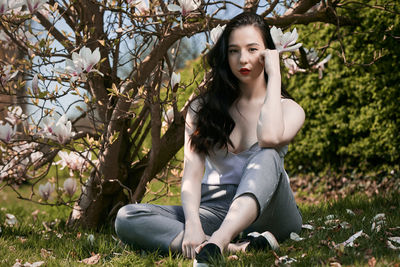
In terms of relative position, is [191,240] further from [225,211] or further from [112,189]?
[112,189]

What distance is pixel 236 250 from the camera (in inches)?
78.0

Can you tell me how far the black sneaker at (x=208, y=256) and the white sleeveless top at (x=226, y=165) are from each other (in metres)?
0.51

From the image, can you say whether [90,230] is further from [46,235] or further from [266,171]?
[266,171]

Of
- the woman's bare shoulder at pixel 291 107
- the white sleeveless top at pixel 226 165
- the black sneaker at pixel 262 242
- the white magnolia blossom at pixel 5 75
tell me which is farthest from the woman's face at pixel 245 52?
the white magnolia blossom at pixel 5 75

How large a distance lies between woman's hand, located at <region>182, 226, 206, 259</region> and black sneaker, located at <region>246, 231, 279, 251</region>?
0.71 ft

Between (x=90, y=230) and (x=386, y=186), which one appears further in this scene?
(x=386, y=186)

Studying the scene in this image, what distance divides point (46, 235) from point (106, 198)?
19.7 inches

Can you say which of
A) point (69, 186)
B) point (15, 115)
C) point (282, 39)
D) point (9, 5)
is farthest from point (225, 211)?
point (15, 115)

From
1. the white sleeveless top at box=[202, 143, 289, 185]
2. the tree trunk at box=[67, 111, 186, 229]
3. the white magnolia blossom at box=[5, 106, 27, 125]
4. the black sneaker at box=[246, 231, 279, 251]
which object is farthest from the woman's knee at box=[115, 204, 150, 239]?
the white magnolia blossom at box=[5, 106, 27, 125]

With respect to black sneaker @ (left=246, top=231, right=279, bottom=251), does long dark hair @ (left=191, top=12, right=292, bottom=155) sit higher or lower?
higher

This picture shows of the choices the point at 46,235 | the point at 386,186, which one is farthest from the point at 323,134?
the point at 46,235

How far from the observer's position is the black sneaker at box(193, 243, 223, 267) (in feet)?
5.68

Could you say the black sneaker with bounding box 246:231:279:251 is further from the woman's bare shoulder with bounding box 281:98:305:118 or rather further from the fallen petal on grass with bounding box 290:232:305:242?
the woman's bare shoulder with bounding box 281:98:305:118

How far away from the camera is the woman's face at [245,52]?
231cm
